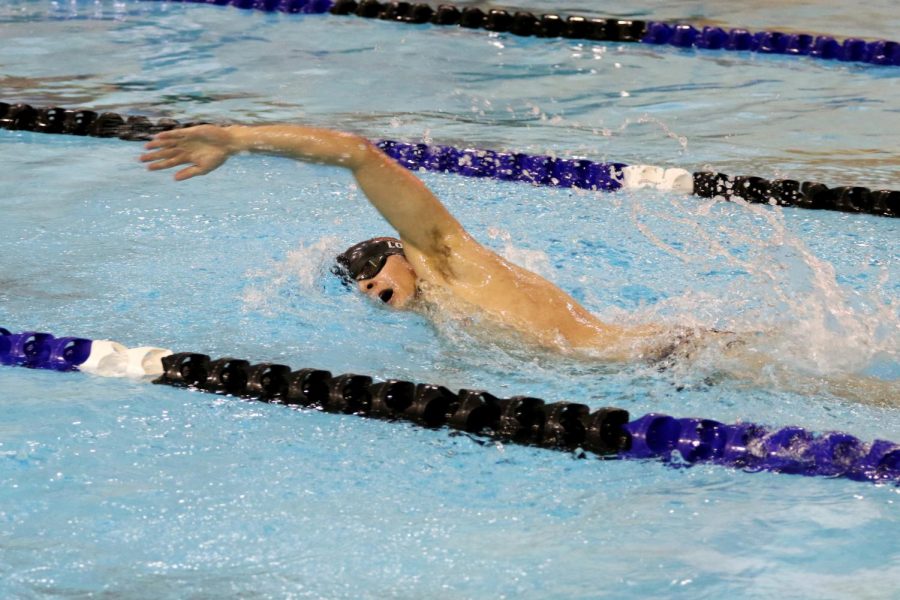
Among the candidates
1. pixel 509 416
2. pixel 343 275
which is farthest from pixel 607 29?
pixel 509 416

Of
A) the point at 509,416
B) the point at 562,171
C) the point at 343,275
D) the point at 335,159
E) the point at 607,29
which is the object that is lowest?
the point at 509,416

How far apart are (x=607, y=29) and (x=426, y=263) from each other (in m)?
4.22

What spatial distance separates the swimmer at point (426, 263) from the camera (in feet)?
10.4

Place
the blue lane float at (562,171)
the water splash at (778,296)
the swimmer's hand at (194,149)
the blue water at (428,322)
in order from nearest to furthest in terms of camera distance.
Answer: the blue water at (428,322), the swimmer's hand at (194,149), the water splash at (778,296), the blue lane float at (562,171)

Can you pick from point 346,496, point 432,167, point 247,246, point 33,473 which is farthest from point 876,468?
point 432,167

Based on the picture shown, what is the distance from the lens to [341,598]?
2.34m

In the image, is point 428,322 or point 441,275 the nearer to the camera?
point 441,275

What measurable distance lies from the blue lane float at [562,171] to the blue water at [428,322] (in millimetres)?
86

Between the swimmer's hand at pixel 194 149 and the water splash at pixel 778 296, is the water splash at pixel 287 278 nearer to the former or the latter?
the swimmer's hand at pixel 194 149

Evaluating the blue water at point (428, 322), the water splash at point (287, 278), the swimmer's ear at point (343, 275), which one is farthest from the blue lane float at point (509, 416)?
the water splash at point (287, 278)

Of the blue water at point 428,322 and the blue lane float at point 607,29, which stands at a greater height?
the blue lane float at point 607,29

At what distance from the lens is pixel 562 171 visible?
5.18 metres

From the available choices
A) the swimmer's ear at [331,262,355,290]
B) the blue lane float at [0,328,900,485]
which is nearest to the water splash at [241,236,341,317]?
the swimmer's ear at [331,262,355,290]

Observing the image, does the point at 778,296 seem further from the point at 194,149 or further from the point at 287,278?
the point at 194,149
